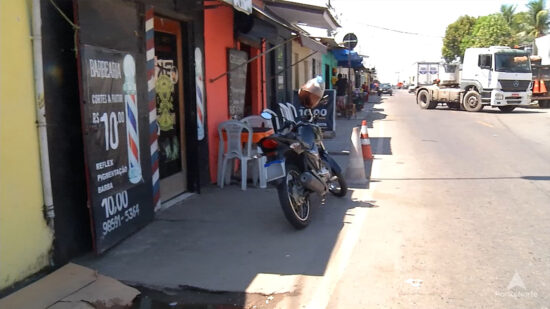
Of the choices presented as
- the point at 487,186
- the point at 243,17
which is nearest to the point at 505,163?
the point at 487,186

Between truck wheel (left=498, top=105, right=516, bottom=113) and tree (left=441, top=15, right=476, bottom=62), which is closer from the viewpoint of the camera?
truck wheel (left=498, top=105, right=516, bottom=113)

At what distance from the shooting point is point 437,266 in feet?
14.8

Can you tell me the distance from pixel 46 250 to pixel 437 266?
11.2 feet

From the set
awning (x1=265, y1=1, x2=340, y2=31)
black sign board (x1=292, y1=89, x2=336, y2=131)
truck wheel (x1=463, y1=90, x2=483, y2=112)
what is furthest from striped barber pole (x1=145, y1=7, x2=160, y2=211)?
truck wheel (x1=463, y1=90, x2=483, y2=112)

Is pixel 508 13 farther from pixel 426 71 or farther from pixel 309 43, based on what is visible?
pixel 309 43

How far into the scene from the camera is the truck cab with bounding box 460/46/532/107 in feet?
76.7

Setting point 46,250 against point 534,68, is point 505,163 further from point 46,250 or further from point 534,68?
point 534,68

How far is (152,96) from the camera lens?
6020 millimetres

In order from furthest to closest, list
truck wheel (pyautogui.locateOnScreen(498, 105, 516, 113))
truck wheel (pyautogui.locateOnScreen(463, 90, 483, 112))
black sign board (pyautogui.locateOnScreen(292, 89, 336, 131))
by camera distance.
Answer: truck wheel (pyautogui.locateOnScreen(498, 105, 516, 113))
truck wheel (pyautogui.locateOnScreen(463, 90, 483, 112))
black sign board (pyautogui.locateOnScreen(292, 89, 336, 131))

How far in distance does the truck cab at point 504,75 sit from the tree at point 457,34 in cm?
Answer: 3556

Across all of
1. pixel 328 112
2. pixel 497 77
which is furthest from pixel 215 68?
pixel 497 77

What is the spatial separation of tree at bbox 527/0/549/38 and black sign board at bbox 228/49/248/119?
4190cm

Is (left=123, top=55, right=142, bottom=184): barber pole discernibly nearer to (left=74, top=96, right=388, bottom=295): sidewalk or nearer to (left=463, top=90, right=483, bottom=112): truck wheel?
(left=74, top=96, right=388, bottom=295): sidewalk

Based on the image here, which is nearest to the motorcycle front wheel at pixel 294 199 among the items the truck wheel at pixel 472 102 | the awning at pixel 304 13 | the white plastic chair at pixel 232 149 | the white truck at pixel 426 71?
the white plastic chair at pixel 232 149
